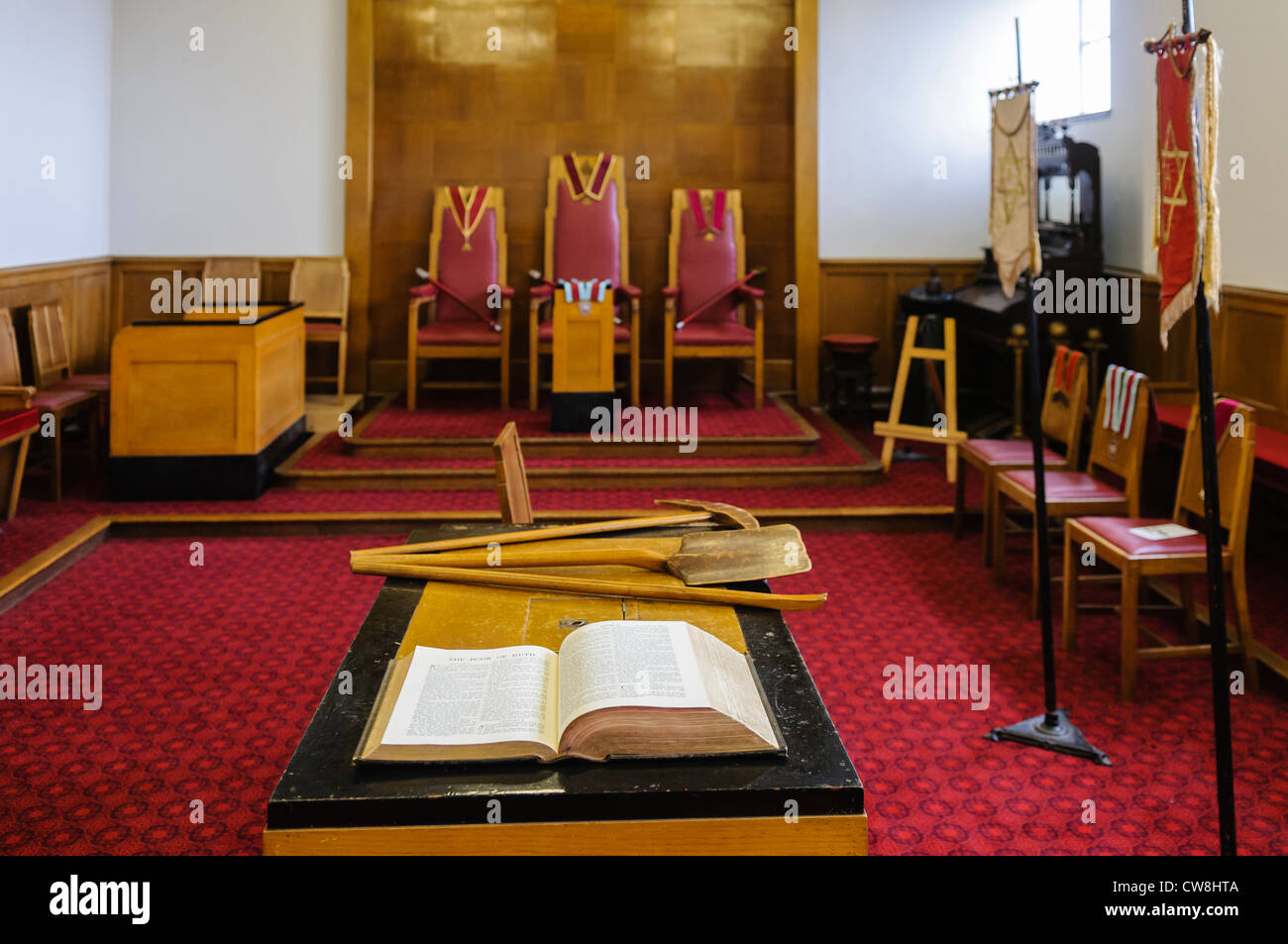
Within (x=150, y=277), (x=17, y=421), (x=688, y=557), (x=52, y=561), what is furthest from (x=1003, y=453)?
(x=150, y=277)

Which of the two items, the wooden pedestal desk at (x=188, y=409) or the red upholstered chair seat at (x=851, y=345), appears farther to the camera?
the red upholstered chair seat at (x=851, y=345)

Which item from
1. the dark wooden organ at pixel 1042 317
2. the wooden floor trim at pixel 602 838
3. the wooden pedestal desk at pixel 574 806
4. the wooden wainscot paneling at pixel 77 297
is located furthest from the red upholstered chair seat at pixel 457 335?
the wooden floor trim at pixel 602 838

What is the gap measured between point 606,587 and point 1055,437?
3.43 metres

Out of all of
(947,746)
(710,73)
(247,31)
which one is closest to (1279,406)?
(947,746)

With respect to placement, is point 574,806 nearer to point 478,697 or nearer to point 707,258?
point 478,697

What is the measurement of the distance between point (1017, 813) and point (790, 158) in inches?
241

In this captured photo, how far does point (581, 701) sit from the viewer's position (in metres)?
1.65

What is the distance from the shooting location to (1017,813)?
9.80 feet

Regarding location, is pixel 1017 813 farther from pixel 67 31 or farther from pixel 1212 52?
pixel 67 31

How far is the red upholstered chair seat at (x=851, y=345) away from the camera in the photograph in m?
7.77

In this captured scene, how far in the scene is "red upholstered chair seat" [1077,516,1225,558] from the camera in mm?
3719

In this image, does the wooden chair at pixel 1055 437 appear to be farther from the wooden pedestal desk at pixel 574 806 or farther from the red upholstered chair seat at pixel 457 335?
the wooden pedestal desk at pixel 574 806

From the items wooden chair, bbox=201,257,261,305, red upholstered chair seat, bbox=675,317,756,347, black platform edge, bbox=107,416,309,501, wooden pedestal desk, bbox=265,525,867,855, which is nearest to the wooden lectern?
red upholstered chair seat, bbox=675,317,756,347

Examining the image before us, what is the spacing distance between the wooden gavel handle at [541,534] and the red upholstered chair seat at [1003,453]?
2638 millimetres
